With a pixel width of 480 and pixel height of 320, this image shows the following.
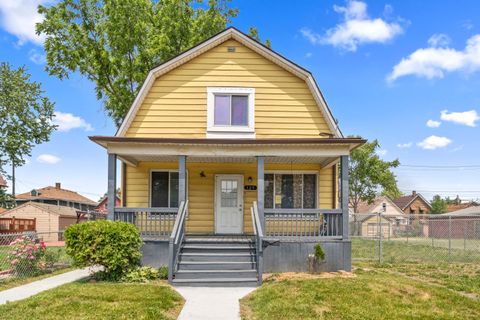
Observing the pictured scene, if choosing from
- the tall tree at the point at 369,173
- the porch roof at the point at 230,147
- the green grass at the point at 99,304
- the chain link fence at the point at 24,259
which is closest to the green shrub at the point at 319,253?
the porch roof at the point at 230,147

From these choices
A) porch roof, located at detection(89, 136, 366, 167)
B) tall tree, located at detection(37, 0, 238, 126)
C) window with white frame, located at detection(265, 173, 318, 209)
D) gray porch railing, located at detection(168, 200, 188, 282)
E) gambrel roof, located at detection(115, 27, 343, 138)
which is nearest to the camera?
gray porch railing, located at detection(168, 200, 188, 282)

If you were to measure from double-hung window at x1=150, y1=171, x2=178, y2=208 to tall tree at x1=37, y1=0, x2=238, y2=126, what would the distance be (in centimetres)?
946

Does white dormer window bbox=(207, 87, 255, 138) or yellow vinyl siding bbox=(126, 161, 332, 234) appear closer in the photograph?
white dormer window bbox=(207, 87, 255, 138)

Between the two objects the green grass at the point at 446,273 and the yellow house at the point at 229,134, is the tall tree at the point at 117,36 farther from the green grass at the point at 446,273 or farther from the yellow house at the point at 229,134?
the green grass at the point at 446,273

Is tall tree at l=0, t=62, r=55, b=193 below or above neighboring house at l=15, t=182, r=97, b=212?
above

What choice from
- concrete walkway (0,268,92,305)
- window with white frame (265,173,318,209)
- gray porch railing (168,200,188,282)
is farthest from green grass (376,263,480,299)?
concrete walkway (0,268,92,305)

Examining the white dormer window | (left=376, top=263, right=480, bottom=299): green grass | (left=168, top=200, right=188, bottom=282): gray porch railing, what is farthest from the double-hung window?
(left=376, top=263, right=480, bottom=299): green grass

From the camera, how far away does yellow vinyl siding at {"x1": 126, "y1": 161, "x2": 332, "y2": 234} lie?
550 inches

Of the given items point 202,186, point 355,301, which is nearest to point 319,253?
point 355,301

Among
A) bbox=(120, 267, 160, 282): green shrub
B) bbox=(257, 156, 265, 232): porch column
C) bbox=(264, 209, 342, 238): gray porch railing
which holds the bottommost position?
bbox=(120, 267, 160, 282): green shrub

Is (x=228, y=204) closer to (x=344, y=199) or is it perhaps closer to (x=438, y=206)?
(x=344, y=199)

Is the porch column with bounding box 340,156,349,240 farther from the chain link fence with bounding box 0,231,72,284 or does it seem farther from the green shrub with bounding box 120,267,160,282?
the chain link fence with bounding box 0,231,72,284

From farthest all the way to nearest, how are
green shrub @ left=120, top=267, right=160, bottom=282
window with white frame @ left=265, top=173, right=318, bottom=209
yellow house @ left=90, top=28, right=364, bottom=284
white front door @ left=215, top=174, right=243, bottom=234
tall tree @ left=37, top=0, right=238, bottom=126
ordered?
tall tree @ left=37, top=0, right=238, bottom=126 → window with white frame @ left=265, top=173, right=318, bottom=209 → white front door @ left=215, top=174, right=243, bottom=234 → yellow house @ left=90, top=28, right=364, bottom=284 → green shrub @ left=120, top=267, right=160, bottom=282

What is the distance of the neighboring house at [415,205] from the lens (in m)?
58.8
